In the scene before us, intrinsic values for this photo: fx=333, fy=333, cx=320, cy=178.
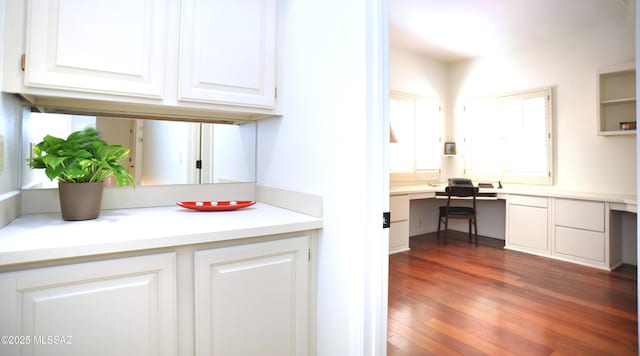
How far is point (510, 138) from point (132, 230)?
5035mm

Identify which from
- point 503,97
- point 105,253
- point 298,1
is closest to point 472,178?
point 503,97

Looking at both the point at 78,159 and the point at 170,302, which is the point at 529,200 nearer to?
the point at 170,302

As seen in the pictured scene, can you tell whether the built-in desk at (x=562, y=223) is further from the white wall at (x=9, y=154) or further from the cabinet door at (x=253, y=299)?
the white wall at (x=9, y=154)

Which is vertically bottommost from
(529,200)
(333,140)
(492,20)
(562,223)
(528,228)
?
(528,228)

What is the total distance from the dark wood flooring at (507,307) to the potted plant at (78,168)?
173 cm

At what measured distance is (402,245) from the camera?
4289 millimetres

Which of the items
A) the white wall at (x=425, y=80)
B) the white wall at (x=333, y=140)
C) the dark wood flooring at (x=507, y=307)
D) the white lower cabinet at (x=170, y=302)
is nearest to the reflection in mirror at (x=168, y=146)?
the white wall at (x=333, y=140)

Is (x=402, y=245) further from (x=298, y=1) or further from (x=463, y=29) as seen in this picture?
(x=298, y=1)

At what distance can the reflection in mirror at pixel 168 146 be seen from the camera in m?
1.55

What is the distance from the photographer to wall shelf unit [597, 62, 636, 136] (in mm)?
3691

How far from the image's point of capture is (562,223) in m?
3.83

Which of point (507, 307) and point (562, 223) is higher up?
point (562, 223)

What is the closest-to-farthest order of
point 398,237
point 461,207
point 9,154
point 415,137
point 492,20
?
point 9,154, point 492,20, point 398,237, point 461,207, point 415,137

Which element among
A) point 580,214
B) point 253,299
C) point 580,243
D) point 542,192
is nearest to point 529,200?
point 542,192
